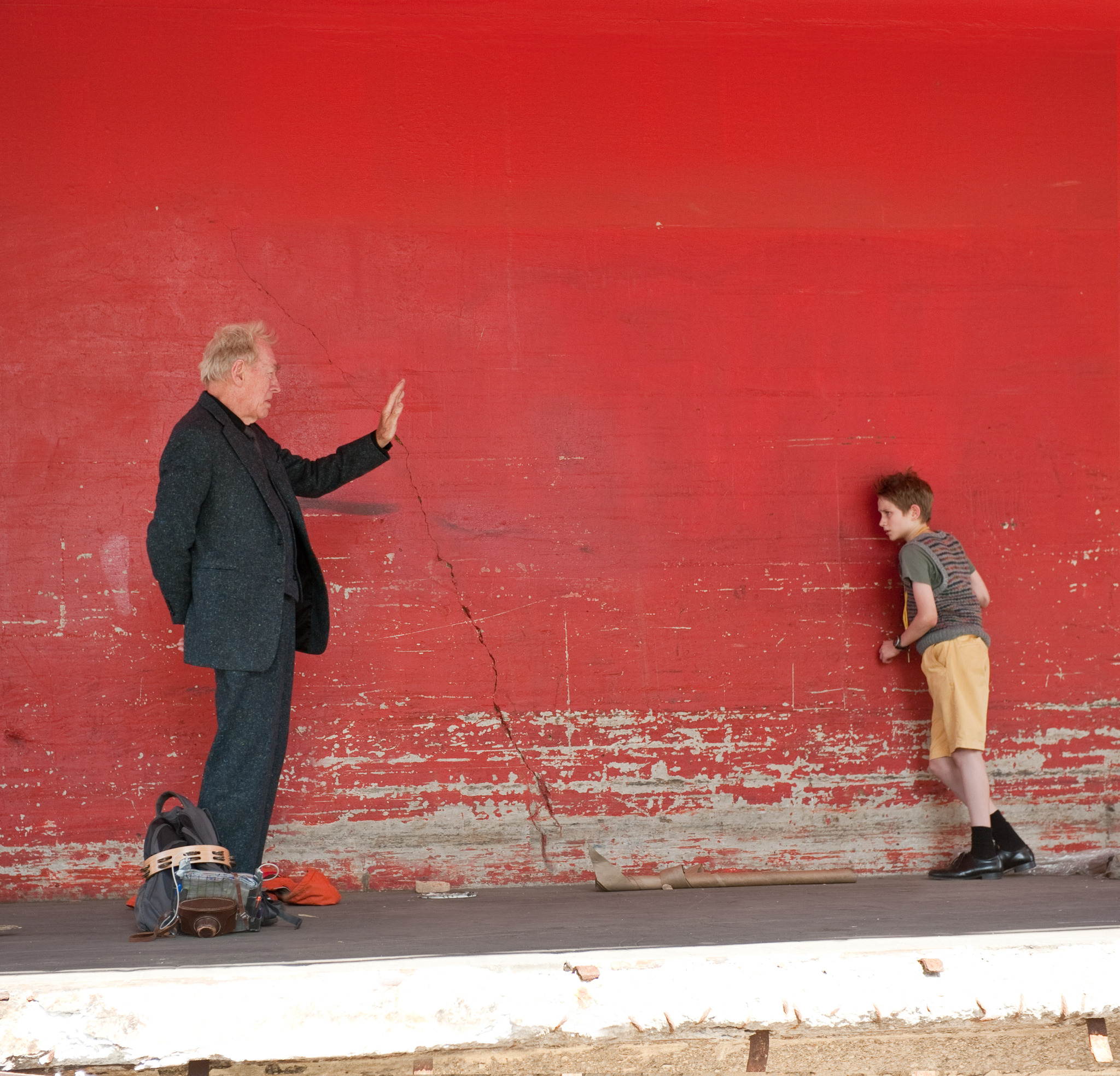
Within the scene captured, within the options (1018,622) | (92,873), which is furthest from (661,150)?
(92,873)

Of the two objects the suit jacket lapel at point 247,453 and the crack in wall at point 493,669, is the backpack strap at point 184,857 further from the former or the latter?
the crack in wall at point 493,669

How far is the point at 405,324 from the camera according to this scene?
159 inches

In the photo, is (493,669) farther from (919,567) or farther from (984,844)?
(984,844)

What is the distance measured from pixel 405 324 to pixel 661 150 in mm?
1180

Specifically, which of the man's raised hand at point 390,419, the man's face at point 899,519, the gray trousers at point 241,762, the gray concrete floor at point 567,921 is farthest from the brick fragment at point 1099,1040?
the man's raised hand at point 390,419

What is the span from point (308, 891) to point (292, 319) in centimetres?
201

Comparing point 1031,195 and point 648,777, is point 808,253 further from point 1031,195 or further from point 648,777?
point 648,777

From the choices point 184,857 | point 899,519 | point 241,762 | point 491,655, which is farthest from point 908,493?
point 184,857

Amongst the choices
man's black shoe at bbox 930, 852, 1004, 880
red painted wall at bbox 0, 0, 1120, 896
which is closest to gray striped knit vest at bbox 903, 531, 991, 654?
red painted wall at bbox 0, 0, 1120, 896

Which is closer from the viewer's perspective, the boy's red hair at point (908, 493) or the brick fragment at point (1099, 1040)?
the brick fragment at point (1099, 1040)

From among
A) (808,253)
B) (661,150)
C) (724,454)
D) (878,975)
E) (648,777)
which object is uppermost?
(661,150)

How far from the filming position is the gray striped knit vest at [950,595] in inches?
158

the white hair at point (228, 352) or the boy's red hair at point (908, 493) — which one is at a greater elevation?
the white hair at point (228, 352)

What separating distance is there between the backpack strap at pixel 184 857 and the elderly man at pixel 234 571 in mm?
95
